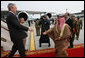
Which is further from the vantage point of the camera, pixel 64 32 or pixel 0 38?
pixel 0 38

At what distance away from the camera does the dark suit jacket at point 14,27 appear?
581cm

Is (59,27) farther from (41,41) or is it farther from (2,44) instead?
(41,41)

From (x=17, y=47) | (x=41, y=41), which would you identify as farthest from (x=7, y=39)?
(x=41, y=41)

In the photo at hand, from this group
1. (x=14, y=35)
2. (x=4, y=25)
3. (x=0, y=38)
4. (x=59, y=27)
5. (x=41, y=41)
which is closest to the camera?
(x=14, y=35)

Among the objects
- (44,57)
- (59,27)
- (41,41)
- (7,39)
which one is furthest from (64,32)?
(41,41)

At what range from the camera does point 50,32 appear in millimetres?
6723

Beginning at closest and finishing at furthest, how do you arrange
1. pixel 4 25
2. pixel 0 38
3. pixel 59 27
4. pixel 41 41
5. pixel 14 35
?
pixel 14 35 → pixel 59 27 → pixel 0 38 → pixel 4 25 → pixel 41 41

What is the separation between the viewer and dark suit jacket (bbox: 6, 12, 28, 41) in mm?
5812

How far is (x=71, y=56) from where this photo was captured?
21.7ft

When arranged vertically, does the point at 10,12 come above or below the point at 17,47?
Answer: above

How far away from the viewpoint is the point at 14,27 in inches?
233

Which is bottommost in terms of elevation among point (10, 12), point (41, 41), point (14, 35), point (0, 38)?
point (41, 41)

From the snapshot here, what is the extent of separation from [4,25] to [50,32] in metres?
2.17

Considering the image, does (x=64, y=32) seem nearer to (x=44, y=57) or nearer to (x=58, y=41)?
(x=58, y=41)
